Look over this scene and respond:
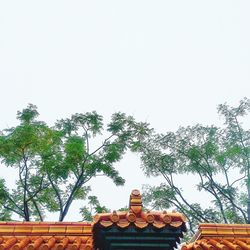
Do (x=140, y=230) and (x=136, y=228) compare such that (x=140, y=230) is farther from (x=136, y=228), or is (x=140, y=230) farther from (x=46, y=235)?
(x=46, y=235)

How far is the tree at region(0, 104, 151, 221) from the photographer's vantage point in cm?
1786

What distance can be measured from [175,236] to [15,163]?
14.6 meters

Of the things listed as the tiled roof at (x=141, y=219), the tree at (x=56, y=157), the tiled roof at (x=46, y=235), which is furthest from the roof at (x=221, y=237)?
the tree at (x=56, y=157)

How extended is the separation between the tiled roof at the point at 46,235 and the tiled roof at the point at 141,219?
162 centimetres

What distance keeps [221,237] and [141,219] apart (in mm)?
2521

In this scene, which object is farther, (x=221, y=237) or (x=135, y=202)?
(x=221, y=237)

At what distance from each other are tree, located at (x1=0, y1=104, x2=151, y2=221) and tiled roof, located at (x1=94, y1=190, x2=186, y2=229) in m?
13.3

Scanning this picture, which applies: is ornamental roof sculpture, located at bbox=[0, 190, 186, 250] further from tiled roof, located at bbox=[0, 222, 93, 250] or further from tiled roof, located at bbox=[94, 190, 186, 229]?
tiled roof, located at bbox=[0, 222, 93, 250]

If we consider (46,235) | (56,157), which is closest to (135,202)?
(46,235)

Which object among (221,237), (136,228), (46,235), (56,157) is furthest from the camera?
(56,157)

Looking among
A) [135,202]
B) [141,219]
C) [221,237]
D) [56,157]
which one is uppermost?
[56,157]

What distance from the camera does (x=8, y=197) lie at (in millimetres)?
18766

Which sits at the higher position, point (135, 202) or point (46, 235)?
point (46, 235)

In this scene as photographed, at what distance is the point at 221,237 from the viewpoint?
6598 mm
